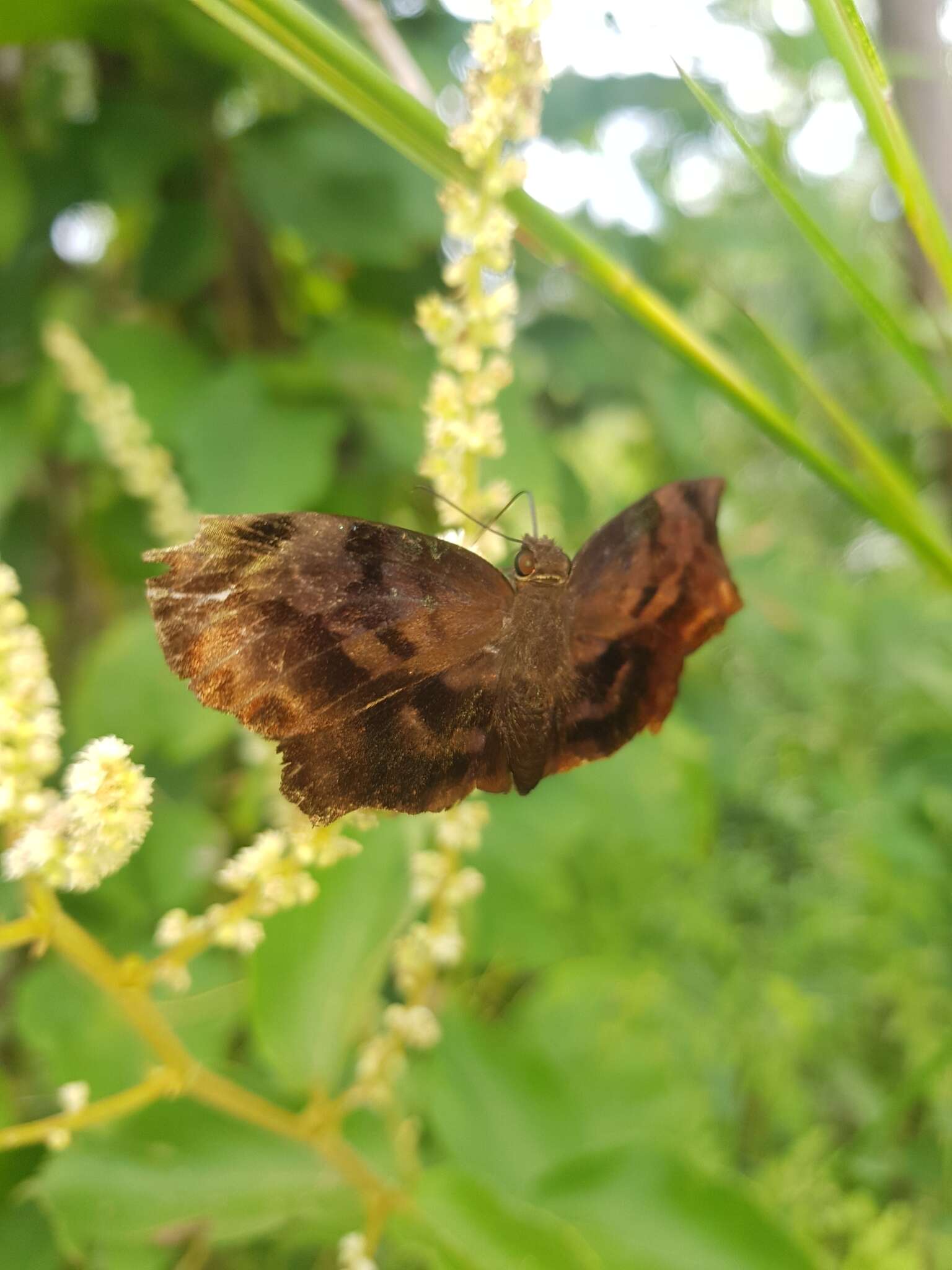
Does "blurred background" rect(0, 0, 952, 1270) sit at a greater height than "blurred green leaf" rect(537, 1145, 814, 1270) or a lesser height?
greater

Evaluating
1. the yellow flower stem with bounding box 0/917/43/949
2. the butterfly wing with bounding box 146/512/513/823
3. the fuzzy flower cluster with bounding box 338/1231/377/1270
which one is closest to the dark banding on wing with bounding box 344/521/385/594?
the butterfly wing with bounding box 146/512/513/823

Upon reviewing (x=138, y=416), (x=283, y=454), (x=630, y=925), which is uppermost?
(x=138, y=416)

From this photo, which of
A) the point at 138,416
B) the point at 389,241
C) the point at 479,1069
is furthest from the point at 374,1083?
the point at 389,241

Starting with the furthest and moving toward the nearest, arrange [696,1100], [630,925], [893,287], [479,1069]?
[893,287] < [630,925] < [696,1100] < [479,1069]

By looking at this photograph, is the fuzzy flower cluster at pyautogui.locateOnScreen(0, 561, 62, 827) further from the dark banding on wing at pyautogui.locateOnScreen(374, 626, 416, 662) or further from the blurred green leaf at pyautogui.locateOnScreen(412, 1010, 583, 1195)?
the blurred green leaf at pyautogui.locateOnScreen(412, 1010, 583, 1195)

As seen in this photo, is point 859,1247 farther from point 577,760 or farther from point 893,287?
point 893,287

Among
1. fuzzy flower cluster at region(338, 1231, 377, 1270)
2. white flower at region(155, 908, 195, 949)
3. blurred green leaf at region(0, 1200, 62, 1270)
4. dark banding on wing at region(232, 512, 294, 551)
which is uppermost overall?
dark banding on wing at region(232, 512, 294, 551)

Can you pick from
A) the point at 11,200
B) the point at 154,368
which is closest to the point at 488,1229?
the point at 154,368
